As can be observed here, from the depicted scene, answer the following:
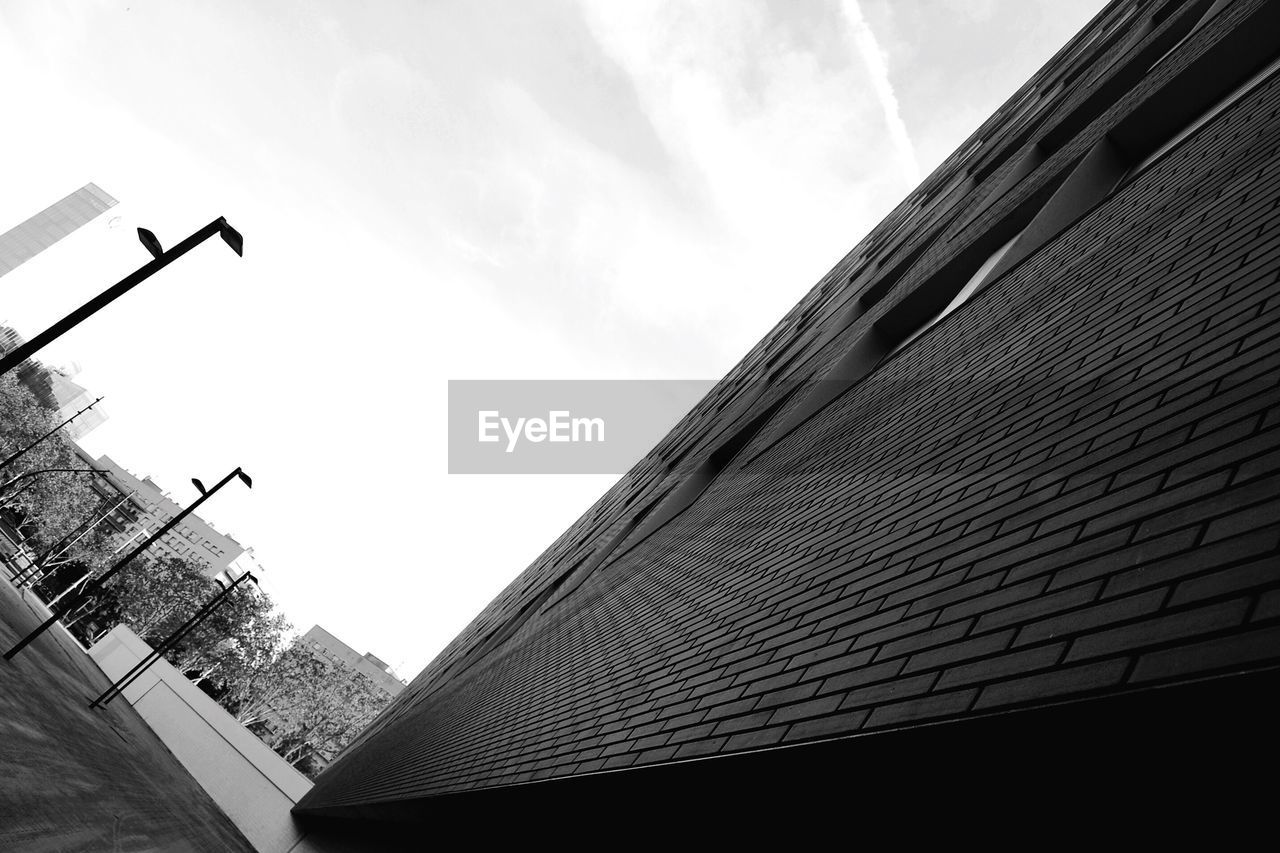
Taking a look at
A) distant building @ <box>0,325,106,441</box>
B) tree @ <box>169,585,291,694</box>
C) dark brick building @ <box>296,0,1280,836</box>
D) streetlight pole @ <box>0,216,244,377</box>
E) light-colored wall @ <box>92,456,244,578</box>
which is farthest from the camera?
light-colored wall @ <box>92,456,244,578</box>

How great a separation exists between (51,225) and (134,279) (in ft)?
472

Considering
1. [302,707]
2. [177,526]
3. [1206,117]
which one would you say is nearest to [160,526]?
[177,526]

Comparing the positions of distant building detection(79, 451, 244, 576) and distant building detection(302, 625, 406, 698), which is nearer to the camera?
distant building detection(79, 451, 244, 576)

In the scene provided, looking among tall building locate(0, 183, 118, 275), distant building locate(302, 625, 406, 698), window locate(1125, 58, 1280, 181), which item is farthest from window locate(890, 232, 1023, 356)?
distant building locate(302, 625, 406, 698)

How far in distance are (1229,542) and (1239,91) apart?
6080mm

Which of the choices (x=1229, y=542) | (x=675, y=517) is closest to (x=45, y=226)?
(x=675, y=517)

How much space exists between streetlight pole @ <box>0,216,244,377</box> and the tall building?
12701 cm

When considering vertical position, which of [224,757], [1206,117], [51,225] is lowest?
[224,757]

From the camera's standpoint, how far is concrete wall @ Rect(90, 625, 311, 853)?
684 inches

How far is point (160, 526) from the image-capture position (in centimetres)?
9525

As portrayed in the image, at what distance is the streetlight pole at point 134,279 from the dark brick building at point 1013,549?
5.43 meters

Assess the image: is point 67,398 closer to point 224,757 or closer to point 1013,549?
point 224,757

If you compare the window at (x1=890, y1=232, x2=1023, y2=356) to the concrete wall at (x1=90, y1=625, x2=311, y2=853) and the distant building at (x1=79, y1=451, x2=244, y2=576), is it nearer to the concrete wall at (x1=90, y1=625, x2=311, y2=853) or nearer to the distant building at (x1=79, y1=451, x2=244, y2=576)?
the concrete wall at (x1=90, y1=625, x2=311, y2=853)

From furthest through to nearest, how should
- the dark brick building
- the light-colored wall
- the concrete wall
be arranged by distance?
the light-colored wall
the concrete wall
the dark brick building
